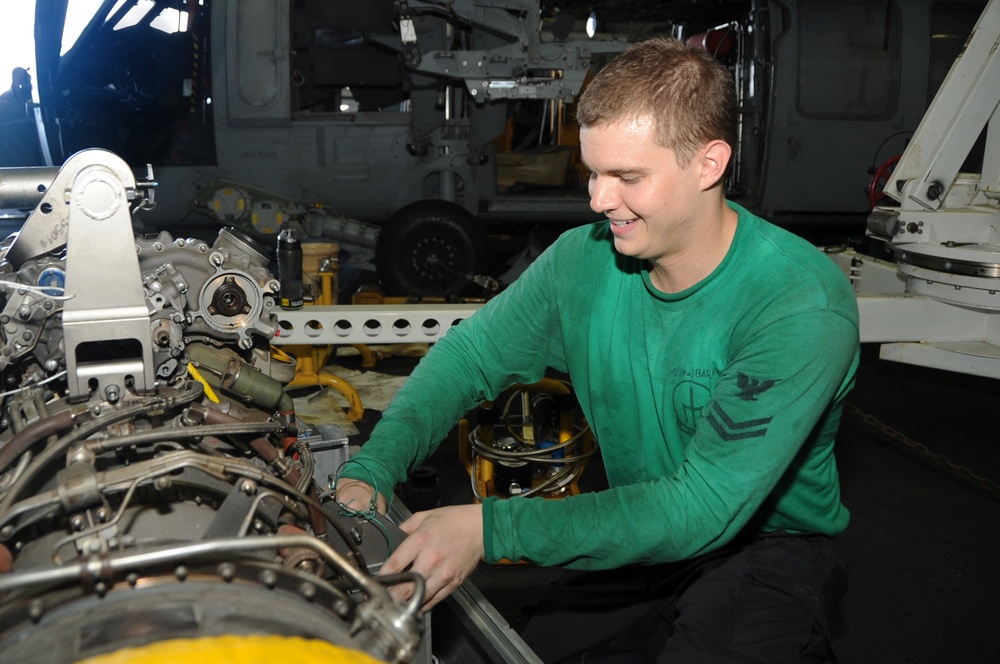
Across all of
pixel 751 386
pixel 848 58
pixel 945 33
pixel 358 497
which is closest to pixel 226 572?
pixel 358 497

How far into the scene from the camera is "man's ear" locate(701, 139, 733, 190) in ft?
5.81

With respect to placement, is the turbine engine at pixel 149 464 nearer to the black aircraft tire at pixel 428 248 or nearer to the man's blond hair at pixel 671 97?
the man's blond hair at pixel 671 97

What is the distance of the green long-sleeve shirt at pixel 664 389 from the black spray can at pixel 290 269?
198cm

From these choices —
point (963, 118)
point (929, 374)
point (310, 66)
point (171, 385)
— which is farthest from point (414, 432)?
point (310, 66)

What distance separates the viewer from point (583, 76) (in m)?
6.74

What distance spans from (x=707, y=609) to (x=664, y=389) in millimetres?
489

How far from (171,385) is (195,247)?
1.11 feet

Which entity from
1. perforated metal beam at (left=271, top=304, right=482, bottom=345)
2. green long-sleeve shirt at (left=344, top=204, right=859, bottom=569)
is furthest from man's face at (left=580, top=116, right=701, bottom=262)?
perforated metal beam at (left=271, top=304, right=482, bottom=345)

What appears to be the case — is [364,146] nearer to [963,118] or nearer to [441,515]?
[963,118]

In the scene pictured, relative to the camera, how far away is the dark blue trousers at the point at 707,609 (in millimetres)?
1828

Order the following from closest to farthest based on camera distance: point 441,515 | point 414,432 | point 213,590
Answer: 1. point 213,590
2. point 441,515
3. point 414,432

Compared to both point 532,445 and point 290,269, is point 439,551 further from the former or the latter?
point 290,269

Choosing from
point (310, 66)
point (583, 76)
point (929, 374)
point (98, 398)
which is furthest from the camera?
point (310, 66)

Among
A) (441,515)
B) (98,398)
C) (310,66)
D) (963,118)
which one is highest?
Result: (310,66)
